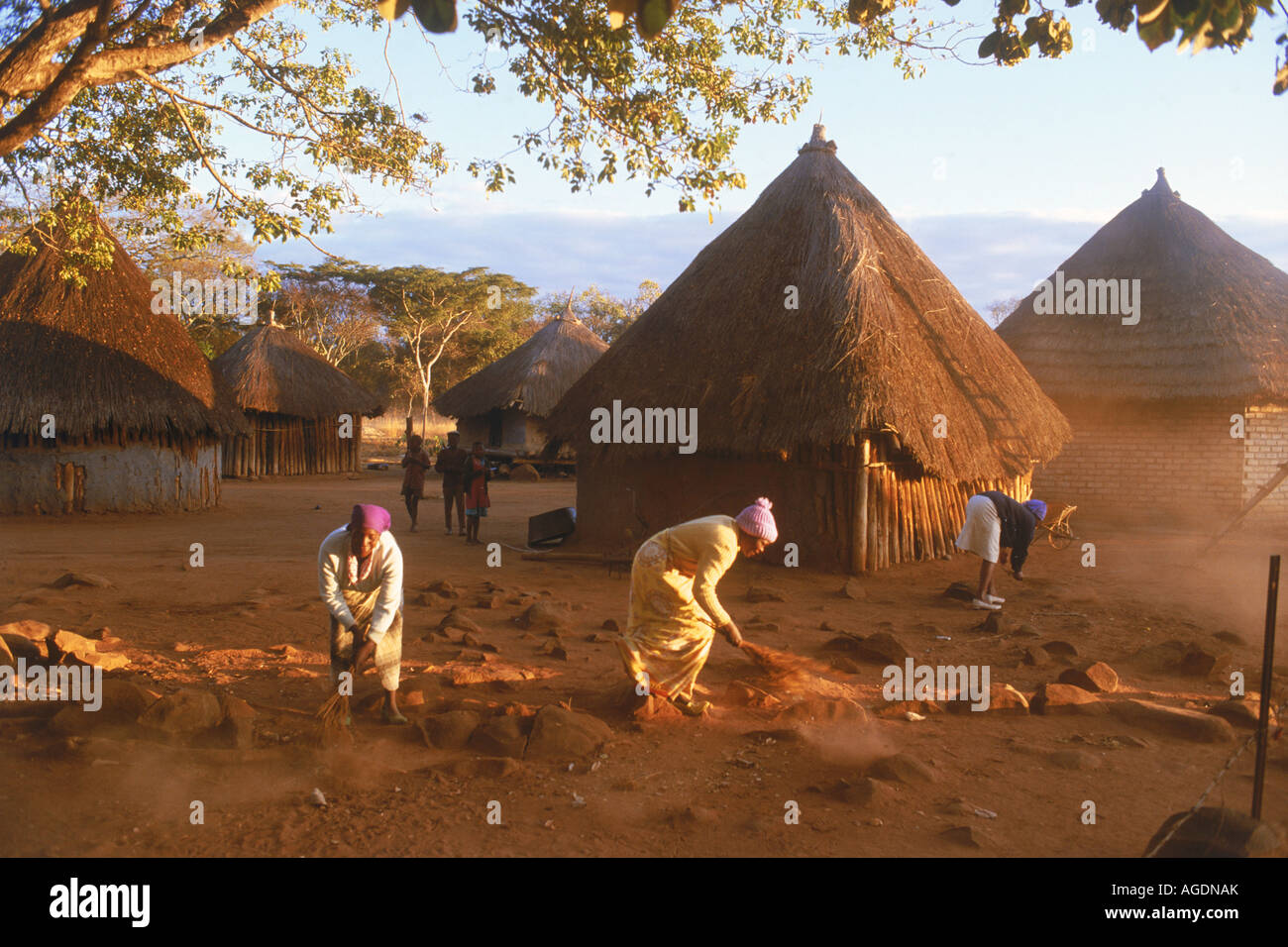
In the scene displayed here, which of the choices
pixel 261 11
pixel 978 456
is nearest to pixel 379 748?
pixel 261 11

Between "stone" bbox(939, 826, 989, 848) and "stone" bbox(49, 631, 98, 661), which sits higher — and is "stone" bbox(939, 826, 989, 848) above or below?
below

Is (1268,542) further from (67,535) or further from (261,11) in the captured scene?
(67,535)

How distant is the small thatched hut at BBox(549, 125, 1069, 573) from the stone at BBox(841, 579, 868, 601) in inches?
29.0

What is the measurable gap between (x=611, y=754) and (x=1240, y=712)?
3.61m

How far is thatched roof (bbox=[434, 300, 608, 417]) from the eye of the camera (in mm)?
26531

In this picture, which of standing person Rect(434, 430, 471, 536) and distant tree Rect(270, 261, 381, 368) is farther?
distant tree Rect(270, 261, 381, 368)

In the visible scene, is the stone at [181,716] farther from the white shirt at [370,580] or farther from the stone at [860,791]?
the stone at [860,791]

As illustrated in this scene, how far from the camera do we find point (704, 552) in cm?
536

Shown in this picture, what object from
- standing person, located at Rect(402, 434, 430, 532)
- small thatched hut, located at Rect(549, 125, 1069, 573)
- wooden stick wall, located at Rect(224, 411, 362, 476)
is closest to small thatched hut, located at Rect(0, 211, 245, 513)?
standing person, located at Rect(402, 434, 430, 532)

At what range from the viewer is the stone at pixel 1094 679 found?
5.98 meters

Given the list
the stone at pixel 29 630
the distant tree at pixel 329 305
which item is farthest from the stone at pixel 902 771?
the distant tree at pixel 329 305

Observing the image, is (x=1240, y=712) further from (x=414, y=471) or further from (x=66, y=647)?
(x=414, y=471)

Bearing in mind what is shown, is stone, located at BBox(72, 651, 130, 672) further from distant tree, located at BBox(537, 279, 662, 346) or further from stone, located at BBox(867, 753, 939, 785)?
distant tree, located at BBox(537, 279, 662, 346)

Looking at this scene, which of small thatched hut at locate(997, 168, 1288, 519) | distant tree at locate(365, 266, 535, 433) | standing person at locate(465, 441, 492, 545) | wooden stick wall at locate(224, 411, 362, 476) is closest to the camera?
standing person at locate(465, 441, 492, 545)
